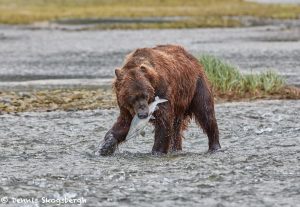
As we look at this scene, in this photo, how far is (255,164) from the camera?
9117 millimetres

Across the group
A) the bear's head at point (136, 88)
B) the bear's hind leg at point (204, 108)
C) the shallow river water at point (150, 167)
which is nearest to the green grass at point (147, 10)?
the shallow river water at point (150, 167)

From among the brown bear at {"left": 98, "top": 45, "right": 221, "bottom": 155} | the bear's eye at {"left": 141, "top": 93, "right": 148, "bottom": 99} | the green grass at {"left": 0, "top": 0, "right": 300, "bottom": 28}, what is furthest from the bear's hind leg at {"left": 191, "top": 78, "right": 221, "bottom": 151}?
the green grass at {"left": 0, "top": 0, "right": 300, "bottom": 28}

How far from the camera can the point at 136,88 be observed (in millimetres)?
9023

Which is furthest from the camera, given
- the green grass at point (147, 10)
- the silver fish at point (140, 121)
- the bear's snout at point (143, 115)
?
the green grass at point (147, 10)

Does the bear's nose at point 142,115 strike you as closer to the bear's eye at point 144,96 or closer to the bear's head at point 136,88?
the bear's head at point 136,88

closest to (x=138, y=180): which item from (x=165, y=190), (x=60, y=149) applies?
(x=165, y=190)

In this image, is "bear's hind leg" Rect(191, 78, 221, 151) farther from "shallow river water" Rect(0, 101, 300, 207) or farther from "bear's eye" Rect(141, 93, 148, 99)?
"bear's eye" Rect(141, 93, 148, 99)

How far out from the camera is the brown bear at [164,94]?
29.8 feet

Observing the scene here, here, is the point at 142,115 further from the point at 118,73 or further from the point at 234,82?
the point at 234,82

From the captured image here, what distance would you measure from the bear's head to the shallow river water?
2.08 feet

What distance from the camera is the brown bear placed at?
9070 millimetres

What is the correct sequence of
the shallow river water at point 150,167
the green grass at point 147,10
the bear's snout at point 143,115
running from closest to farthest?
the shallow river water at point 150,167 < the bear's snout at point 143,115 < the green grass at point 147,10

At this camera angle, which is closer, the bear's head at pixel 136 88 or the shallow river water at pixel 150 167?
the shallow river water at pixel 150 167

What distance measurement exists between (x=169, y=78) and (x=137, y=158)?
106cm
